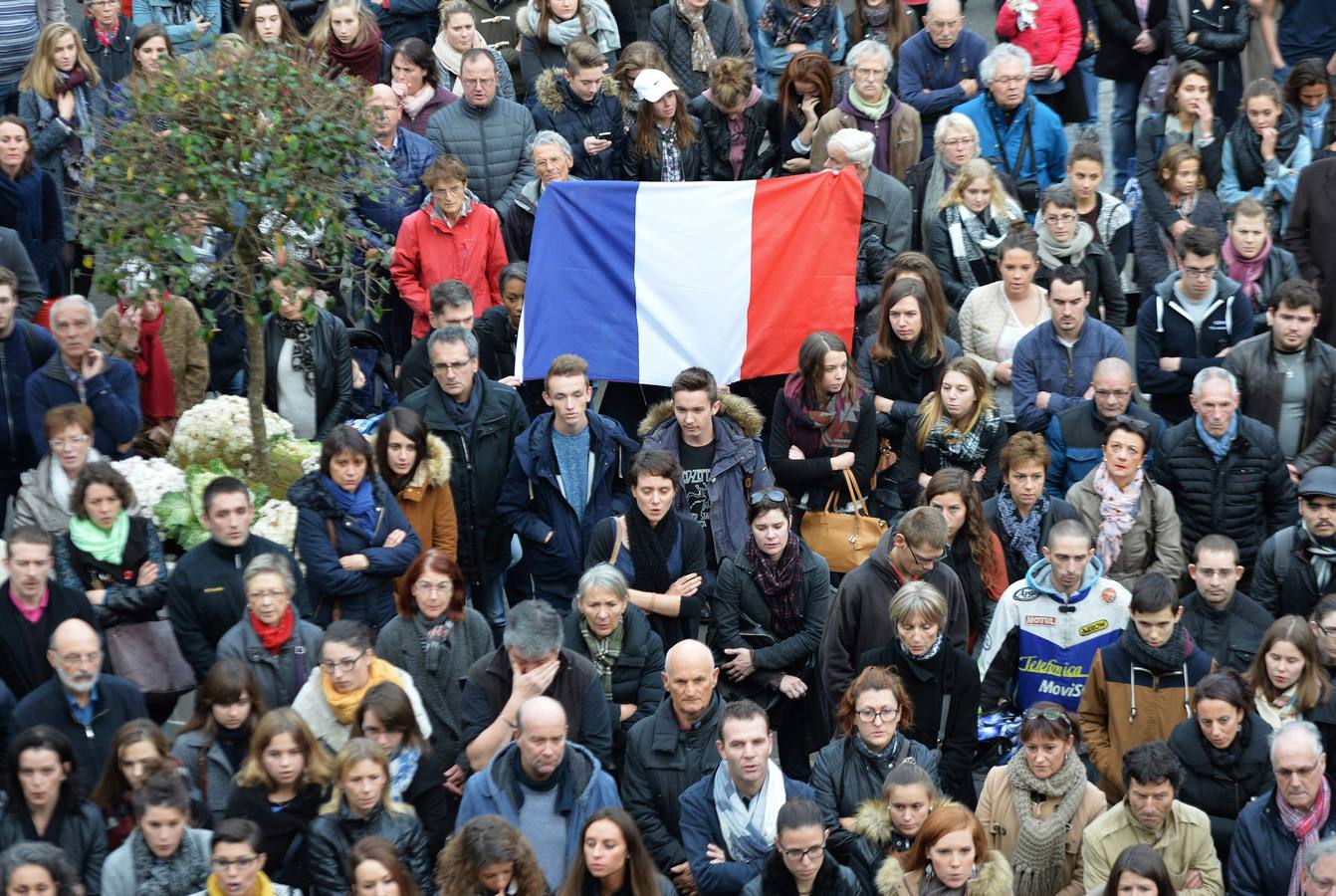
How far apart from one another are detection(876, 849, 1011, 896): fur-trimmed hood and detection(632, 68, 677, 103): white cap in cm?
631

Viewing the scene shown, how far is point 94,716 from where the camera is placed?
9.73m

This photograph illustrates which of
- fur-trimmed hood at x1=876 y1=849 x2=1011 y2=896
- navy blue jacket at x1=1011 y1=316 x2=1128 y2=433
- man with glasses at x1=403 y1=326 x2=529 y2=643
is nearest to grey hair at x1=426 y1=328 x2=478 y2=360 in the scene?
man with glasses at x1=403 y1=326 x2=529 y2=643

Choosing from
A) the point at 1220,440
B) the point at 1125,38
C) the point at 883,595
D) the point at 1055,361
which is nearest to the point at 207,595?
the point at 883,595

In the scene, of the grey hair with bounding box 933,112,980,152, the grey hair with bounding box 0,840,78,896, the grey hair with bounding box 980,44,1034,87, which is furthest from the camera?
the grey hair with bounding box 980,44,1034,87

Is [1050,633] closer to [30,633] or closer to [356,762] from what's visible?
[356,762]

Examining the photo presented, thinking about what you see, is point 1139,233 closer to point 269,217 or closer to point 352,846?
point 269,217

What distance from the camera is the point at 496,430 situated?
38.0 feet

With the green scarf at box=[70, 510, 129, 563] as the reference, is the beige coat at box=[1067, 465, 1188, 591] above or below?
below

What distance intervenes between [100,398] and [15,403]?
53 cm

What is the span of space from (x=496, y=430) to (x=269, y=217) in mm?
1611

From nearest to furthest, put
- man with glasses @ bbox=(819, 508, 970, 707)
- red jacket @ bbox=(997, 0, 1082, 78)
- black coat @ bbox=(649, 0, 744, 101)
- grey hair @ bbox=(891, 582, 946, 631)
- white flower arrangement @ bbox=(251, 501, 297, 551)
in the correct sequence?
grey hair @ bbox=(891, 582, 946, 631) < man with glasses @ bbox=(819, 508, 970, 707) < white flower arrangement @ bbox=(251, 501, 297, 551) < red jacket @ bbox=(997, 0, 1082, 78) < black coat @ bbox=(649, 0, 744, 101)

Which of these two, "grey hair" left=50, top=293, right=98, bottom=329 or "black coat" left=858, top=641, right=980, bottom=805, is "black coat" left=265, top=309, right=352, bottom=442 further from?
"black coat" left=858, top=641, right=980, bottom=805

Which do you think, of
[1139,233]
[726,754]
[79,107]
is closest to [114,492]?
[726,754]

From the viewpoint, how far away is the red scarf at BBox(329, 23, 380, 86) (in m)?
14.7
